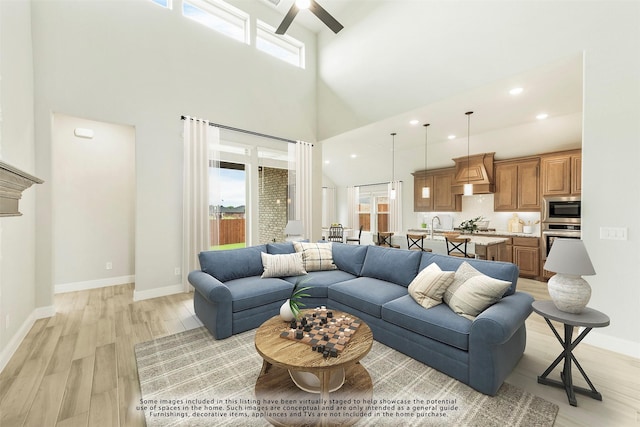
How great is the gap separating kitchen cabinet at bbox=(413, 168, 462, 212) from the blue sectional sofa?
397 cm

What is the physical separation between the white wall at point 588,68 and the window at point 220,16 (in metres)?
2.62

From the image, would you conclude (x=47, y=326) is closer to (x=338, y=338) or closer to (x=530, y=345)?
(x=338, y=338)

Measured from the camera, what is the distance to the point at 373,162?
25.9 ft

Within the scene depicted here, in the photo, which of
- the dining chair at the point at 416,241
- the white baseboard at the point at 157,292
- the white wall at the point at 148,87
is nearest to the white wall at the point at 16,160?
the white wall at the point at 148,87

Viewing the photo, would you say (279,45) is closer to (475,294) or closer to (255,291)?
(255,291)

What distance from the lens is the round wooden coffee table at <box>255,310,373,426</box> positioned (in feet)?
5.10

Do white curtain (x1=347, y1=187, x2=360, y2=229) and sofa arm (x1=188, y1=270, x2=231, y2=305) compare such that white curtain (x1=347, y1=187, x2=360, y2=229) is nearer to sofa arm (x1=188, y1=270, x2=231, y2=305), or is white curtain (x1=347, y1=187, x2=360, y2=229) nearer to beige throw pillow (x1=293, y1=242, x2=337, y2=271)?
beige throw pillow (x1=293, y1=242, x2=337, y2=271)

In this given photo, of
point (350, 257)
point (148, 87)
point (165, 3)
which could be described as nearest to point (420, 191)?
point (350, 257)

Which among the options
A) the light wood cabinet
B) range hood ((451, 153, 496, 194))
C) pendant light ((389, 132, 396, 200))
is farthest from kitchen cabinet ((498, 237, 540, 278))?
pendant light ((389, 132, 396, 200))

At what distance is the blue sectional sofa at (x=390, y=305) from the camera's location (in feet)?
6.22

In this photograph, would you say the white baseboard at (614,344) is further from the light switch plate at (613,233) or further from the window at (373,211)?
the window at (373,211)

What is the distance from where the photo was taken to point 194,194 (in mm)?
4223

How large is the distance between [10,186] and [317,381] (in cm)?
220

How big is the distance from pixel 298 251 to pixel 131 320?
2.19 meters
